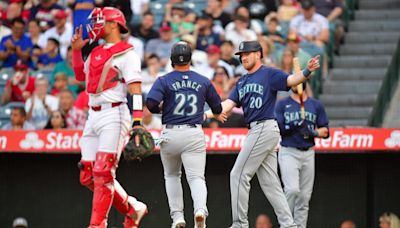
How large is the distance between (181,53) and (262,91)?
34.9 inches

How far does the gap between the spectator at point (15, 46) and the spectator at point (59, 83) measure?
1460 mm

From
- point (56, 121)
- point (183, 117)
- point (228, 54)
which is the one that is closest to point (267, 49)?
point (228, 54)

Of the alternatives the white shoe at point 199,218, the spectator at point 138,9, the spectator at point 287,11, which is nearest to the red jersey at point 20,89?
the spectator at point 138,9

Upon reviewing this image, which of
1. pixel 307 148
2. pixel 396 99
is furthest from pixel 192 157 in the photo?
pixel 396 99

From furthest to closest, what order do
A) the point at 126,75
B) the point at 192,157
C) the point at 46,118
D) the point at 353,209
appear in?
the point at 46,118 < the point at 353,209 < the point at 192,157 < the point at 126,75

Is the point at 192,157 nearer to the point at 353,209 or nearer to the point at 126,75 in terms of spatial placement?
the point at 126,75

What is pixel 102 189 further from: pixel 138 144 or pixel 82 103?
pixel 82 103

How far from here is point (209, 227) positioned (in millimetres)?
13031

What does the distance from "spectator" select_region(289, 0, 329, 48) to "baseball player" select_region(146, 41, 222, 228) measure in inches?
244

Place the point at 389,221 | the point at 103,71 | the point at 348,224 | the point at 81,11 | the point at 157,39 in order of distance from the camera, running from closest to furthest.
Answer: the point at 103,71 < the point at 389,221 < the point at 348,224 < the point at 157,39 < the point at 81,11

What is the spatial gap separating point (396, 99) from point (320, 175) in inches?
62.2

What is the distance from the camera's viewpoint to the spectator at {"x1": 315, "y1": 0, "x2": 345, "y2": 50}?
53.1ft

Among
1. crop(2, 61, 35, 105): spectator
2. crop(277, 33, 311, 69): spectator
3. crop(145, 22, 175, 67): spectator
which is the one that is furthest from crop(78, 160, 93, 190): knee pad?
crop(145, 22, 175, 67): spectator

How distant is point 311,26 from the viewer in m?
15.7
